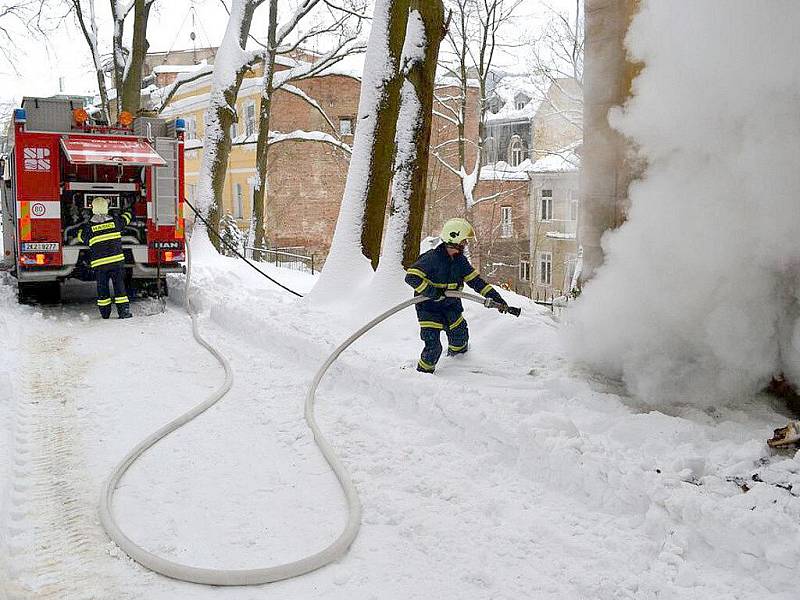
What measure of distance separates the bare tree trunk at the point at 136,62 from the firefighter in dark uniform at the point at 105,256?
964 cm

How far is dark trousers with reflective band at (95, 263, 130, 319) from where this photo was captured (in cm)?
953

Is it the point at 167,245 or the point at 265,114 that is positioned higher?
the point at 265,114

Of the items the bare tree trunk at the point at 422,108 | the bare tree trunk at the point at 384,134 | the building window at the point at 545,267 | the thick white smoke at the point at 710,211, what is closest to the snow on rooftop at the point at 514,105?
the building window at the point at 545,267

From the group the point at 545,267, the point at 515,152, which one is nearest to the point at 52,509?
the point at 545,267

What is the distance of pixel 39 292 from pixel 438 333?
674 centimetres

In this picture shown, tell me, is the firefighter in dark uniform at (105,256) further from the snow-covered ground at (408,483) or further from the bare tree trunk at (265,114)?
the bare tree trunk at (265,114)

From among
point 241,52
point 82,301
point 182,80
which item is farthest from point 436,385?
point 182,80

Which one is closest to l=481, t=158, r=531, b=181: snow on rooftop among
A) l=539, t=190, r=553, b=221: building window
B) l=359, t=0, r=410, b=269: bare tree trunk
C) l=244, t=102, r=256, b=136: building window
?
l=539, t=190, r=553, b=221: building window

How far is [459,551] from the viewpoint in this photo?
3.45 m

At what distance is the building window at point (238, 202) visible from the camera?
110 ft

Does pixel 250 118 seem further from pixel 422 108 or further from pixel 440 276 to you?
pixel 440 276

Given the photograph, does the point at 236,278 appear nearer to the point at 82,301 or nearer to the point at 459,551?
the point at 82,301

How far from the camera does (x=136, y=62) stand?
18.3 meters

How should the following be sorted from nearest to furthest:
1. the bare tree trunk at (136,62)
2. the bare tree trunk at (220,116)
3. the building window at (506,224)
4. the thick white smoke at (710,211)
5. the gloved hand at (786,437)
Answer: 1. the gloved hand at (786,437)
2. the thick white smoke at (710,211)
3. the bare tree trunk at (220,116)
4. the bare tree trunk at (136,62)
5. the building window at (506,224)
